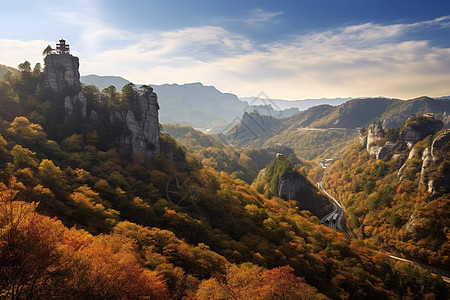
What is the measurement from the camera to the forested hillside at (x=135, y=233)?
25375mm

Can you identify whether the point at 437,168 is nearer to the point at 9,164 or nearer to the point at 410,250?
the point at 410,250

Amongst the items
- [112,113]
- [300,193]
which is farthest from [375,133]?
[112,113]

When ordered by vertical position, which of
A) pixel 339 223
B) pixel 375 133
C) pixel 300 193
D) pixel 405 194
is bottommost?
pixel 339 223

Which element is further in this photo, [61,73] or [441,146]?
[441,146]

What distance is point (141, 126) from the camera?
81.8 meters

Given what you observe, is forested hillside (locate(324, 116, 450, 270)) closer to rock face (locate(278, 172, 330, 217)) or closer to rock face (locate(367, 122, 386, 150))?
rock face (locate(367, 122, 386, 150))

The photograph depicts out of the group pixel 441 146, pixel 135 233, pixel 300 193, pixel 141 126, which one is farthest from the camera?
pixel 300 193

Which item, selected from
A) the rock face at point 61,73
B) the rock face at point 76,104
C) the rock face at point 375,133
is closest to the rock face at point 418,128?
the rock face at point 375,133

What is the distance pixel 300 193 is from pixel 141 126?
97.2 m

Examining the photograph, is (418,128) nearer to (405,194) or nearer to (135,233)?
(405,194)

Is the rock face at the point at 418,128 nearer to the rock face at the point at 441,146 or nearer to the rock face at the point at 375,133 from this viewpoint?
the rock face at the point at 375,133

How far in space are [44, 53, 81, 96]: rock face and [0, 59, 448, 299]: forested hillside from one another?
399 cm

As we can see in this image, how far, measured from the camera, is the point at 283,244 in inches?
2539

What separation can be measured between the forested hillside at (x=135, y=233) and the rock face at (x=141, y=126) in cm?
328
